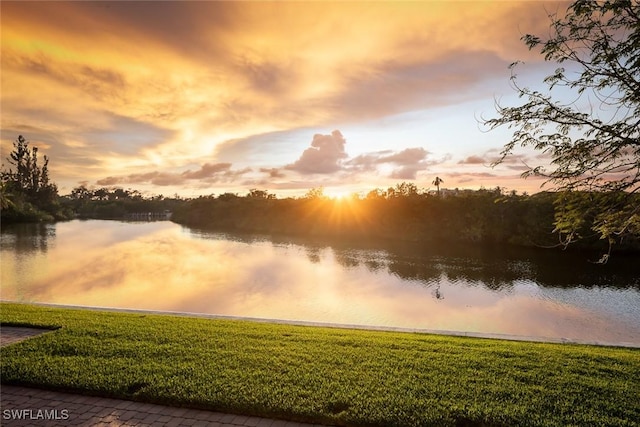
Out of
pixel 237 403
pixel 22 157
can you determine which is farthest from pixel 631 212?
pixel 22 157

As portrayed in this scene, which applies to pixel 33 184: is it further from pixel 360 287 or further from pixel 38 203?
pixel 360 287

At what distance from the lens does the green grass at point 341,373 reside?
16.0 feet

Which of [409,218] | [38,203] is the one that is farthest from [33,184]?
[409,218]

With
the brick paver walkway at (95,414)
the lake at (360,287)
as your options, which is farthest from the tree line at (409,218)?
the brick paver walkway at (95,414)

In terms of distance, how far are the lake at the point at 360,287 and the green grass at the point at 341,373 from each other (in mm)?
3967

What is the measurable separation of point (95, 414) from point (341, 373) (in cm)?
339

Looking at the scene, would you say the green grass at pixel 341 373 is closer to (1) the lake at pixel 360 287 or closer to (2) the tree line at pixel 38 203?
(1) the lake at pixel 360 287

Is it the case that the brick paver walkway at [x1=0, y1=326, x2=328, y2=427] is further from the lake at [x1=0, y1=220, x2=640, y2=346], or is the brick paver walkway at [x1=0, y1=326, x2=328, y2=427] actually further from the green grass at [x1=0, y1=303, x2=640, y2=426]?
the lake at [x1=0, y1=220, x2=640, y2=346]

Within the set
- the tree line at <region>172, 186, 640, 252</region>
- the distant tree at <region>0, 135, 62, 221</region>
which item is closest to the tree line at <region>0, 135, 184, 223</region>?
the distant tree at <region>0, 135, 62, 221</region>

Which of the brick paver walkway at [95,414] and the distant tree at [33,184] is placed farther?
the distant tree at [33,184]

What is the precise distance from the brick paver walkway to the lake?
7.17 m

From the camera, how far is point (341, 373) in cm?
591

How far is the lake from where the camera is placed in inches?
529

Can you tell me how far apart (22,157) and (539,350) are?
3279 inches
